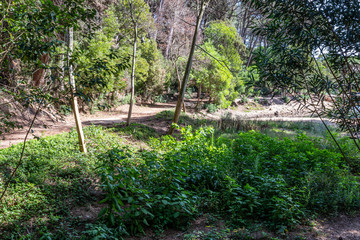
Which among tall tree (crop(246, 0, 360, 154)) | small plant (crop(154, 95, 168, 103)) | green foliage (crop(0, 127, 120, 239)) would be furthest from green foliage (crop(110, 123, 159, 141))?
small plant (crop(154, 95, 168, 103))

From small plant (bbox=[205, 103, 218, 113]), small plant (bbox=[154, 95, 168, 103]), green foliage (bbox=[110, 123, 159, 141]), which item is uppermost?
small plant (bbox=[154, 95, 168, 103])

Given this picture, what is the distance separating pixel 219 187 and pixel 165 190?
5.33 feet

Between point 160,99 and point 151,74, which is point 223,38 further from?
point 160,99

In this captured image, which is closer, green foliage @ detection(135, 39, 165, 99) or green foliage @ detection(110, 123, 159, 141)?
green foliage @ detection(110, 123, 159, 141)

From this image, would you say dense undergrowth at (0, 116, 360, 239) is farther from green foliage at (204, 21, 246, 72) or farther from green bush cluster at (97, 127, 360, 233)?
green foliage at (204, 21, 246, 72)

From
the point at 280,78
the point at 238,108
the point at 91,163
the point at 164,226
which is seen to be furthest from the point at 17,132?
the point at 238,108

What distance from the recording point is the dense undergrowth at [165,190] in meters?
3.27

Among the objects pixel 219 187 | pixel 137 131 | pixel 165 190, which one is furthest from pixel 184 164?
pixel 137 131

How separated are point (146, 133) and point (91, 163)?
13.2 ft

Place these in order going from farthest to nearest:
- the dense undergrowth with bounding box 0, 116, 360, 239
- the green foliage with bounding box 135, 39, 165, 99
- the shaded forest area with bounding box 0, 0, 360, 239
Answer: the green foliage with bounding box 135, 39, 165, 99 → the dense undergrowth with bounding box 0, 116, 360, 239 → the shaded forest area with bounding box 0, 0, 360, 239

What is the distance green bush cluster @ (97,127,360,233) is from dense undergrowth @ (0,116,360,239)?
0.02 metres

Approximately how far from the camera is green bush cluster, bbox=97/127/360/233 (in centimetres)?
335

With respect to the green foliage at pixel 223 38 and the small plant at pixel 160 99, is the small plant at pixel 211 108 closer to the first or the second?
the green foliage at pixel 223 38

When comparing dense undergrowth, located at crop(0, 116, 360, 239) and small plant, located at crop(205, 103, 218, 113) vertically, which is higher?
small plant, located at crop(205, 103, 218, 113)
